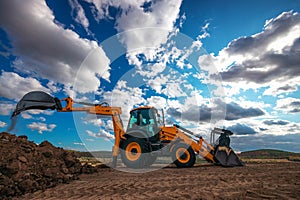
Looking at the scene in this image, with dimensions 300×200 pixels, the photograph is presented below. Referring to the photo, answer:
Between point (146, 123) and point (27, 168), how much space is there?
6463mm

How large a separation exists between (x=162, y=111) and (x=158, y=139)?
1.62 meters

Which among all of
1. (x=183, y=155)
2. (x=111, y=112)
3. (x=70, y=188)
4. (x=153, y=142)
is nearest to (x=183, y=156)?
(x=183, y=155)

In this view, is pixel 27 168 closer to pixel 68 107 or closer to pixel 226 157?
pixel 68 107

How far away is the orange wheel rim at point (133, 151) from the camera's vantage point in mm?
11391

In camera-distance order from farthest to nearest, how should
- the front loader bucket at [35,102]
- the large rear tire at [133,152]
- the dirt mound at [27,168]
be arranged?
the large rear tire at [133,152], the front loader bucket at [35,102], the dirt mound at [27,168]

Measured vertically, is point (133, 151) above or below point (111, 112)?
below

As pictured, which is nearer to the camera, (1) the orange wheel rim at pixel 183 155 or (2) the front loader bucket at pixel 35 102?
(2) the front loader bucket at pixel 35 102

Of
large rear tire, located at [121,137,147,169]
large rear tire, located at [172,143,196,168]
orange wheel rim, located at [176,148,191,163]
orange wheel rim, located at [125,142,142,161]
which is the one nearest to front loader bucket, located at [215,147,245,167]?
large rear tire, located at [172,143,196,168]

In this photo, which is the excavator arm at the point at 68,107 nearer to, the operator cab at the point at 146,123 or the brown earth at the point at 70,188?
the operator cab at the point at 146,123

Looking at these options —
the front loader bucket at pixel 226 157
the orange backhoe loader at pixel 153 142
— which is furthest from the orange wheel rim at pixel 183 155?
the front loader bucket at pixel 226 157

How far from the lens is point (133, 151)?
11.6m

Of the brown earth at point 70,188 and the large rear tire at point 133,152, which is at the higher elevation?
the large rear tire at point 133,152

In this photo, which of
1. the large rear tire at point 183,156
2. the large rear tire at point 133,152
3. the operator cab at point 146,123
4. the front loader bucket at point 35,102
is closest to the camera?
the front loader bucket at point 35,102

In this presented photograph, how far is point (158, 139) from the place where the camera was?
38.5 ft
